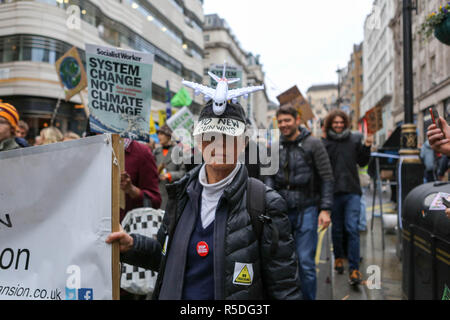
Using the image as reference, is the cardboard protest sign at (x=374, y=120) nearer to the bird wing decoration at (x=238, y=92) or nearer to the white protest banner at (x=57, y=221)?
the bird wing decoration at (x=238, y=92)

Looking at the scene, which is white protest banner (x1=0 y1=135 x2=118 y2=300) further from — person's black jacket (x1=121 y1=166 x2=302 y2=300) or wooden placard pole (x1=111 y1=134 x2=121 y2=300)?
person's black jacket (x1=121 y1=166 x2=302 y2=300)

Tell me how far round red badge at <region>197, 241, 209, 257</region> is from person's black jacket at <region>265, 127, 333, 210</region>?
7.80 feet

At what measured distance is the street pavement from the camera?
4340 millimetres

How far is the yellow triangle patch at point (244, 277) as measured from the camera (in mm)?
1737

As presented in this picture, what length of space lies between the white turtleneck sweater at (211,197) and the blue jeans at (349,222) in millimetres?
3504

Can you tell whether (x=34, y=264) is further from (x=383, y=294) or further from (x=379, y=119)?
(x=379, y=119)

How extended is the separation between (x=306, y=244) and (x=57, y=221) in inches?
115

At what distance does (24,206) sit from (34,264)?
0.31m

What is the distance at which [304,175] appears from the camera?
405 centimetres

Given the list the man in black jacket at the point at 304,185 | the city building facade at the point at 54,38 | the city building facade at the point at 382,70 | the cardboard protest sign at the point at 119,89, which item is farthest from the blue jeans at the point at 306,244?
the city building facade at the point at 382,70

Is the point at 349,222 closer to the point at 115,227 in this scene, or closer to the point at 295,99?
the point at 295,99

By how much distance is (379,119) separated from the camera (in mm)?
6477

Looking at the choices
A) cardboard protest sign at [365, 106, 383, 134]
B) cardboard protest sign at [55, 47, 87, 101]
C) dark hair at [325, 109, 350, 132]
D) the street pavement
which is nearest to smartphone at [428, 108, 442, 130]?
the street pavement
